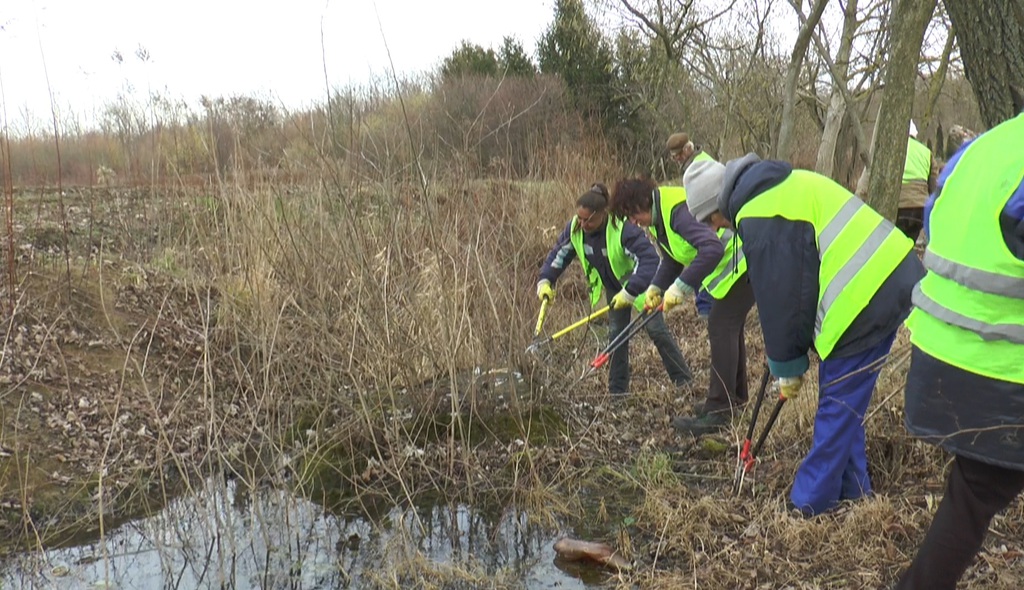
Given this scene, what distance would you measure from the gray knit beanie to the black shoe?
1.28 metres

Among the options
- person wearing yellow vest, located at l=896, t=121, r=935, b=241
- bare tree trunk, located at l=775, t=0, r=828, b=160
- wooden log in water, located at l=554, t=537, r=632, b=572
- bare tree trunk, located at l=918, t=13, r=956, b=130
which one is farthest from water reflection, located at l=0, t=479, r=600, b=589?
bare tree trunk, located at l=918, t=13, r=956, b=130

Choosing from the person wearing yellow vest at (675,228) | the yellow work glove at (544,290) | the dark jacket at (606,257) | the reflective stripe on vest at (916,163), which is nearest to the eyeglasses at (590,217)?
the dark jacket at (606,257)

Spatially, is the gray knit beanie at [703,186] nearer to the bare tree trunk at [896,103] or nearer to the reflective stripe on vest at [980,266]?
the reflective stripe on vest at [980,266]

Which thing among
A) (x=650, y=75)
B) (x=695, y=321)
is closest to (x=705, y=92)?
(x=650, y=75)

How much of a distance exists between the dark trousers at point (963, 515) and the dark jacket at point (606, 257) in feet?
9.24

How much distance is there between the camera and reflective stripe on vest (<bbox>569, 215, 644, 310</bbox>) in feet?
15.9

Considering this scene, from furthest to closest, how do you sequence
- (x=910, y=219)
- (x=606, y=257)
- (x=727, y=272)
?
(x=910, y=219) → (x=606, y=257) → (x=727, y=272)

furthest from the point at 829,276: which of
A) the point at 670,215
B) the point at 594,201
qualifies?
the point at 594,201

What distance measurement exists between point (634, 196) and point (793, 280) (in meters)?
1.73

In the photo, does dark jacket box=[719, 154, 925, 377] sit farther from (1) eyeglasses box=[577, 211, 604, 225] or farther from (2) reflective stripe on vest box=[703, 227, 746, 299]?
(1) eyeglasses box=[577, 211, 604, 225]

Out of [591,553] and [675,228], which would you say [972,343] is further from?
[675,228]

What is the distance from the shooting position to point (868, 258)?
9.11 feet

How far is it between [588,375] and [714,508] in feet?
5.26

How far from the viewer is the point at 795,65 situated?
7.04m
